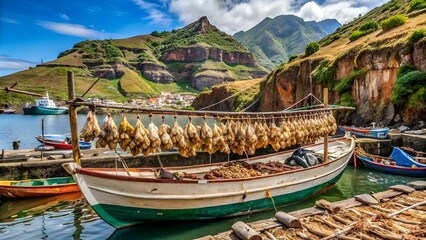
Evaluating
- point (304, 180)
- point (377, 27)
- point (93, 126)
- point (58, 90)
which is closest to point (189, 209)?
point (93, 126)

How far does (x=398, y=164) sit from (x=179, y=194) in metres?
13.7

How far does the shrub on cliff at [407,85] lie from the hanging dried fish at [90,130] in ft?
84.6

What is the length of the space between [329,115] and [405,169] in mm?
5834

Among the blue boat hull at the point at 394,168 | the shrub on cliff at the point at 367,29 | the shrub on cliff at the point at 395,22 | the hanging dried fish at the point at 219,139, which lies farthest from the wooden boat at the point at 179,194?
the shrub on cliff at the point at 367,29

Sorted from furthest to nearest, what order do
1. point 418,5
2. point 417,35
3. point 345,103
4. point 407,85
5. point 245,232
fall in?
point 418,5, point 345,103, point 417,35, point 407,85, point 245,232

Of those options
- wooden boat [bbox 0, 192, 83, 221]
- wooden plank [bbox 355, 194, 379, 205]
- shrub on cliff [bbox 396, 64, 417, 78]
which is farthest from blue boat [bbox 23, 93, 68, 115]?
wooden plank [bbox 355, 194, 379, 205]

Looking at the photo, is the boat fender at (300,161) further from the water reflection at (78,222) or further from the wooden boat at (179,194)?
the water reflection at (78,222)

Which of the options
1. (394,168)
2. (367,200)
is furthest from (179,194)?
(394,168)

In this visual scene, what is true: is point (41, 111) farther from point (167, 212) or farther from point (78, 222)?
point (167, 212)

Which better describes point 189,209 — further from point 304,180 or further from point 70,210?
point 70,210

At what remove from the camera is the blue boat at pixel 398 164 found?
14602 millimetres

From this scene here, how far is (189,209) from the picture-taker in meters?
8.55

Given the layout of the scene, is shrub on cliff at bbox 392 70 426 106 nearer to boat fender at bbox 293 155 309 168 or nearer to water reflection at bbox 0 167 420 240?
water reflection at bbox 0 167 420 240

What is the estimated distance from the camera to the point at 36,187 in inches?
478
